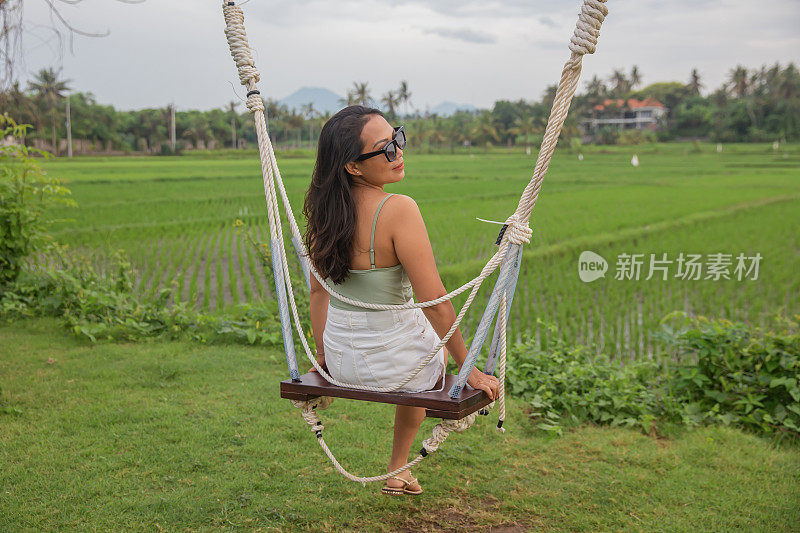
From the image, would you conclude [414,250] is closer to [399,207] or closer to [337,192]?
[399,207]

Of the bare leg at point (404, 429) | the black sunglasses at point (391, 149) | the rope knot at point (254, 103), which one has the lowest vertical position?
the bare leg at point (404, 429)

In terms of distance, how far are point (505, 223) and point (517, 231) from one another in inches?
2.5

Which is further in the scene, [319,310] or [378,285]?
[319,310]

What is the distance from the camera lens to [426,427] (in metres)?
3.29

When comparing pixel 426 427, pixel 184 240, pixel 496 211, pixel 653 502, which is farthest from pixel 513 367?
pixel 496 211

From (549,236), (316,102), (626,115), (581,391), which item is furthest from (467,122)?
(581,391)

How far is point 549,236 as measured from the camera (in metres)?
9.41

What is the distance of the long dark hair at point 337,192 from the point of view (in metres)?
1.89

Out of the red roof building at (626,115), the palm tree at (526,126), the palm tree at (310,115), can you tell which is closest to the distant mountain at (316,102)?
the palm tree at (310,115)

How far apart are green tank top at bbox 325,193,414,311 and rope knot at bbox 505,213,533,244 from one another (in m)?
0.34

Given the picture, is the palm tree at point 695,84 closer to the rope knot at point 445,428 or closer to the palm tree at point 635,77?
the palm tree at point 635,77

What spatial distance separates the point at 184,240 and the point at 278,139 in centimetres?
2093
